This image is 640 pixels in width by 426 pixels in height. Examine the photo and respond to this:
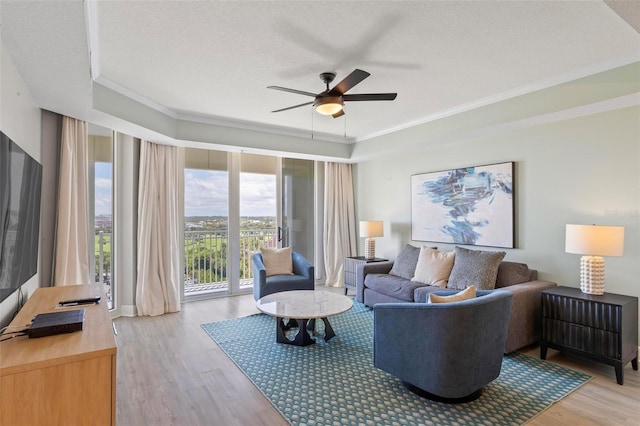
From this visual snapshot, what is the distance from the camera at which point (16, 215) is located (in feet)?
6.42

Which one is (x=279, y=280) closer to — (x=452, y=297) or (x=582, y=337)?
(x=452, y=297)

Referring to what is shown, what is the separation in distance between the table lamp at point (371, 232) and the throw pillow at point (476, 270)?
1.62 m

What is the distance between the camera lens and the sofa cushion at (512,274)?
3.57m

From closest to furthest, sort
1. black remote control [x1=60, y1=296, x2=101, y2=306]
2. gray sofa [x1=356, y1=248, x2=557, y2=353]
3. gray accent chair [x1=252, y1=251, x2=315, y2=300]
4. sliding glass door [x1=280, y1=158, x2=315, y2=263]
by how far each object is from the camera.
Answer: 1. black remote control [x1=60, y1=296, x2=101, y2=306]
2. gray sofa [x1=356, y1=248, x2=557, y2=353]
3. gray accent chair [x1=252, y1=251, x2=315, y2=300]
4. sliding glass door [x1=280, y1=158, x2=315, y2=263]

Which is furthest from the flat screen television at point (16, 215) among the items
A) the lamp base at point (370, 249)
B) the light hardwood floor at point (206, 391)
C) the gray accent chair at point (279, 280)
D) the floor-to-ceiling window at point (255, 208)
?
the lamp base at point (370, 249)

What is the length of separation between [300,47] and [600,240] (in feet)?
9.77

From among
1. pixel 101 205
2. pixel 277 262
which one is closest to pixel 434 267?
pixel 277 262

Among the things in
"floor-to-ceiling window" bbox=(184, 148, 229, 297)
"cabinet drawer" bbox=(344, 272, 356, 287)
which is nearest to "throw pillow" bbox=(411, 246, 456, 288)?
"cabinet drawer" bbox=(344, 272, 356, 287)

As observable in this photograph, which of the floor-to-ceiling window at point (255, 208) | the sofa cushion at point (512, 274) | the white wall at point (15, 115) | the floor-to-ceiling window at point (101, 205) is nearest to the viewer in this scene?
the white wall at point (15, 115)

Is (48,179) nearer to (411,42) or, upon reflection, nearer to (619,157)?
(411,42)

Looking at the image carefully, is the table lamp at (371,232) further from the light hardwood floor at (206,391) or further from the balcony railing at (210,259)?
the light hardwood floor at (206,391)

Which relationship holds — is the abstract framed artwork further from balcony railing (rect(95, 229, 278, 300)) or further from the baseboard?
the baseboard

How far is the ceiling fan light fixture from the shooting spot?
283 cm

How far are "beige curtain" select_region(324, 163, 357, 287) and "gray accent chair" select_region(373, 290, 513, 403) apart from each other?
3.75m
